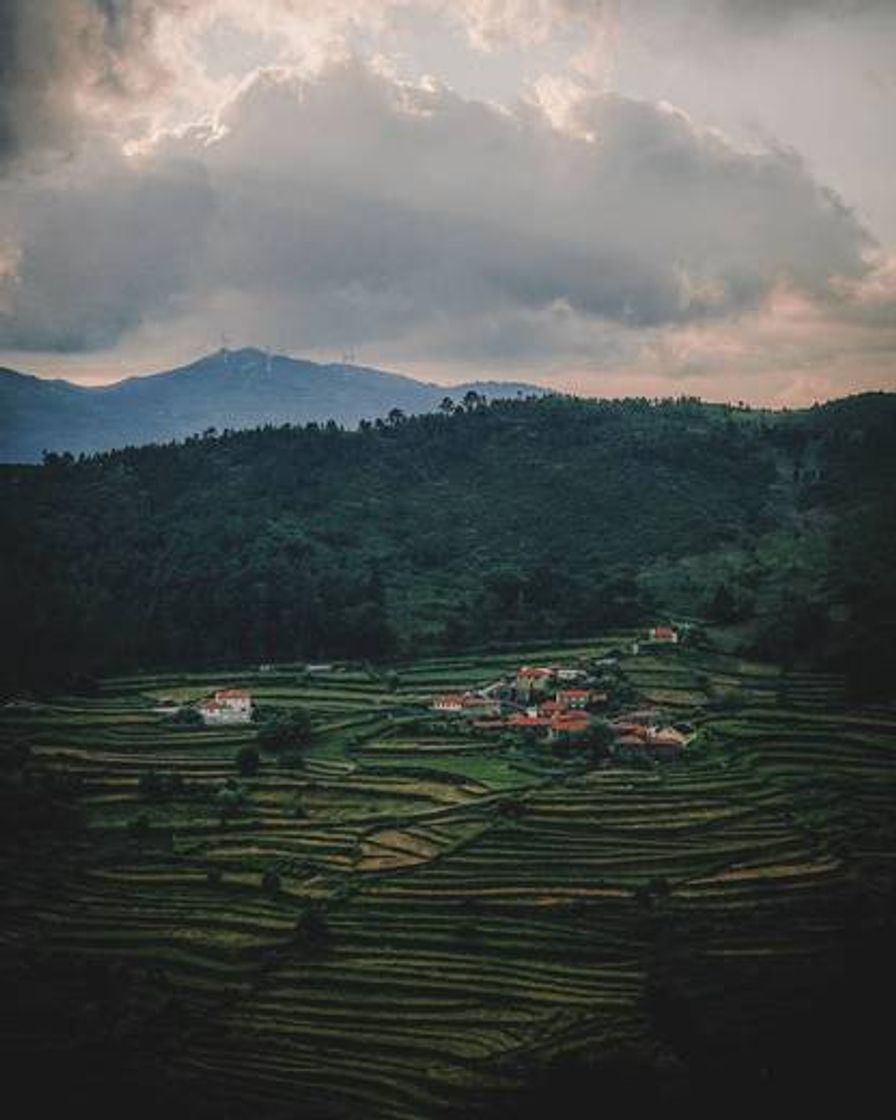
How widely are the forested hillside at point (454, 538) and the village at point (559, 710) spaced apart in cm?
1485

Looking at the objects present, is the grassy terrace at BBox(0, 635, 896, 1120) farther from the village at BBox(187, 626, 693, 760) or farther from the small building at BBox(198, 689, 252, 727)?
the small building at BBox(198, 689, 252, 727)

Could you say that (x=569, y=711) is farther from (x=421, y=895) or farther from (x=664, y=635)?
(x=421, y=895)

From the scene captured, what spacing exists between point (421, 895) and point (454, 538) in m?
78.1

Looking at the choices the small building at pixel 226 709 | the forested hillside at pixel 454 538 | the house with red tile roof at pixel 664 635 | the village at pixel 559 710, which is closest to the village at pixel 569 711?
the village at pixel 559 710

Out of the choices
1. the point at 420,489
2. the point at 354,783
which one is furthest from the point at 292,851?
the point at 420,489

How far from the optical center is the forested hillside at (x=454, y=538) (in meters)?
102

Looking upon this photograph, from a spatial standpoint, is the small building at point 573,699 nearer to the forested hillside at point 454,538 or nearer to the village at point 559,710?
the village at point 559,710

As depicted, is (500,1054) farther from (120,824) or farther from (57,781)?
(57,781)

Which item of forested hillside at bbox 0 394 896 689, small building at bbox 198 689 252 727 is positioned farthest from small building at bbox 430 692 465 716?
forested hillside at bbox 0 394 896 689

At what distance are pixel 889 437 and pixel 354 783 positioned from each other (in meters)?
106

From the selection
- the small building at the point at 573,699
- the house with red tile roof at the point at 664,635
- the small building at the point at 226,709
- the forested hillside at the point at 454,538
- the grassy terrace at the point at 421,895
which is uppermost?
the forested hillside at the point at 454,538

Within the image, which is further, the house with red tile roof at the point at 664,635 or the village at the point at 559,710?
the house with red tile roof at the point at 664,635

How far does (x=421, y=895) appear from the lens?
167 feet

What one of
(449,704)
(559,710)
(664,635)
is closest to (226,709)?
(449,704)
